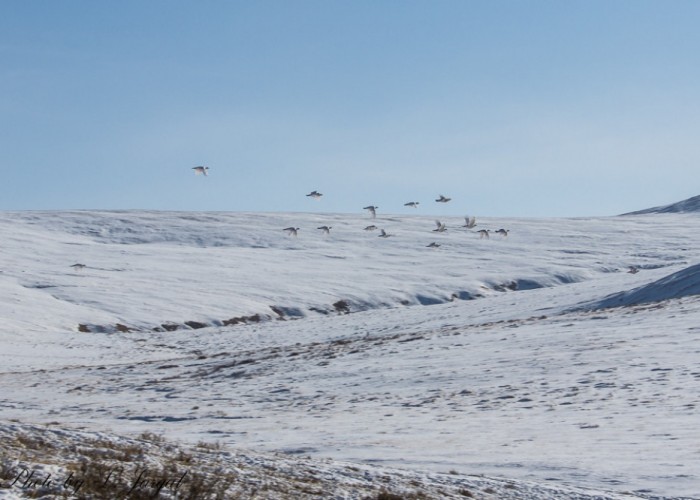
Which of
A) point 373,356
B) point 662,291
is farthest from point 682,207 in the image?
point 373,356

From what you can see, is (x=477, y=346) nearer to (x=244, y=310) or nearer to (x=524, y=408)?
(x=524, y=408)

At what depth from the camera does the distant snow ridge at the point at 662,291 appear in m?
34.5

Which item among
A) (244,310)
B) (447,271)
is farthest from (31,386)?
(447,271)

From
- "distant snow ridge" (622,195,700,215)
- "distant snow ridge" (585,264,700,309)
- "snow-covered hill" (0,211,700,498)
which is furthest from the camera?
"distant snow ridge" (622,195,700,215)

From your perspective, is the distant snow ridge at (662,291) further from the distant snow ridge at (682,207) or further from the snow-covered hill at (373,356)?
the distant snow ridge at (682,207)

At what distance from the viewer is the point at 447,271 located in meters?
63.2

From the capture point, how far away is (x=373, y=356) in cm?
2614

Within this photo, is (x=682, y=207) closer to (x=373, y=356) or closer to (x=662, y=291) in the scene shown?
(x=662, y=291)

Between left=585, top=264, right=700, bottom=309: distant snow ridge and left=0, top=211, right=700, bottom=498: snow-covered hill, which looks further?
left=585, top=264, right=700, bottom=309: distant snow ridge

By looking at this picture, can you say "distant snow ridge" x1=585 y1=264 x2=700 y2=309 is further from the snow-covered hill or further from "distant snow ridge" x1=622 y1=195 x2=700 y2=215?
"distant snow ridge" x1=622 y1=195 x2=700 y2=215

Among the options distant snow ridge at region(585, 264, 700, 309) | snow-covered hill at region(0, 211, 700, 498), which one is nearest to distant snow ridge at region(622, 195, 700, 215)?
snow-covered hill at region(0, 211, 700, 498)

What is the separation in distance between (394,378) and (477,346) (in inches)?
180

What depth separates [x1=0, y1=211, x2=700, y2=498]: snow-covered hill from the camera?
13.3 meters

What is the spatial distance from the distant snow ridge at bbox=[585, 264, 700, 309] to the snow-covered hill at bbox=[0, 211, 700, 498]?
0.49 ft
